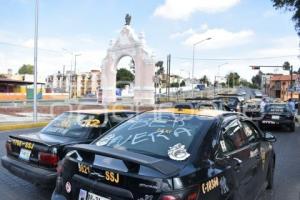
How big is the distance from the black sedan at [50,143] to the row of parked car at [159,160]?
0.05 ft

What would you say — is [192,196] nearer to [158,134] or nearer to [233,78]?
[158,134]

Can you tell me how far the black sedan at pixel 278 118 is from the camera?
16578 mm

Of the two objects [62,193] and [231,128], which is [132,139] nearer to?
[62,193]

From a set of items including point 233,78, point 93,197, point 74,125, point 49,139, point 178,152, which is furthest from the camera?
point 233,78

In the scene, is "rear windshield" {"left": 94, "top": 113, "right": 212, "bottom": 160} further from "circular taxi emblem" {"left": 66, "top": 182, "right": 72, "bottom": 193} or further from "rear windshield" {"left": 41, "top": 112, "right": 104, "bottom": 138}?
"rear windshield" {"left": 41, "top": 112, "right": 104, "bottom": 138}

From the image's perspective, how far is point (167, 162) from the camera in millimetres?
3201

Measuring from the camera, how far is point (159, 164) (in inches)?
121

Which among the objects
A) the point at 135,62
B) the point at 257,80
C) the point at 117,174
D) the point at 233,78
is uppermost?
the point at 233,78

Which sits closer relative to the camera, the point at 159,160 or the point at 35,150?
the point at 159,160

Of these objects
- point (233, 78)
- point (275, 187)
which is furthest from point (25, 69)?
point (275, 187)

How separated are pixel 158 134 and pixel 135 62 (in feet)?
123

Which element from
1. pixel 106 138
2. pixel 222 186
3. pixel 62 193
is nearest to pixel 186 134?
pixel 222 186

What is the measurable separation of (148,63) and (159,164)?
3743cm

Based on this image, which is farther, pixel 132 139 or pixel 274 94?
pixel 274 94
